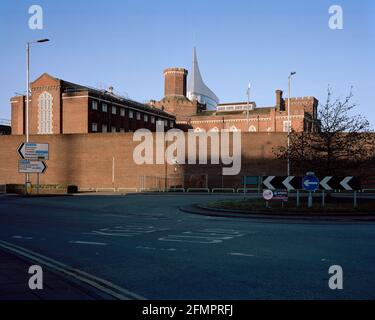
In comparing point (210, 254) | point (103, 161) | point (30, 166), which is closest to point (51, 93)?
point (103, 161)

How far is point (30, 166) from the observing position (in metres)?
35.0

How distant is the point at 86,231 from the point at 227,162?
35.4 m

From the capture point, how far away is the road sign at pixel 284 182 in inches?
874

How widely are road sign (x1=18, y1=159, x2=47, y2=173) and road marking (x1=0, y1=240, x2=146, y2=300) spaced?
24.3 metres

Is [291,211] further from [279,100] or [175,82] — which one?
[175,82]

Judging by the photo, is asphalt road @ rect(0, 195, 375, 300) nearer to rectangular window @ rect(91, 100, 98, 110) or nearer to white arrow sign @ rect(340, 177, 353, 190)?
white arrow sign @ rect(340, 177, 353, 190)

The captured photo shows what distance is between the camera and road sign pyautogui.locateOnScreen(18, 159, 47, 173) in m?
34.6

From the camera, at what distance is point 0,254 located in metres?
9.85

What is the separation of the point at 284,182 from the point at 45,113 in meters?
53.4

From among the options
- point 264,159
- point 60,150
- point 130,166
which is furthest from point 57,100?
point 264,159

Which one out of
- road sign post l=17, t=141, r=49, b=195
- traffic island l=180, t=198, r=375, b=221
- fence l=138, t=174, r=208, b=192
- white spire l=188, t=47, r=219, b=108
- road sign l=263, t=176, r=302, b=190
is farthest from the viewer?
white spire l=188, t=47, r=219, b=108

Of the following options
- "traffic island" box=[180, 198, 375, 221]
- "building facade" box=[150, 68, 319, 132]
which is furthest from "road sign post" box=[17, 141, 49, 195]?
"building facade" box=[150, 68, 319, 132]

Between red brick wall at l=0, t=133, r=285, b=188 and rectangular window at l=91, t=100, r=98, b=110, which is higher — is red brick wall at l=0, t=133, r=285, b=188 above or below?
below

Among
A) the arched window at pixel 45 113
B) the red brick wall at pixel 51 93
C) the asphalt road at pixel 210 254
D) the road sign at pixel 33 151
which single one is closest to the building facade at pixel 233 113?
the red brick wall at pixel 51 93
